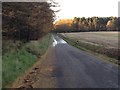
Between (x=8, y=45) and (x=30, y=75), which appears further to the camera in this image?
(x=8, y=45)

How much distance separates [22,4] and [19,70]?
587cm

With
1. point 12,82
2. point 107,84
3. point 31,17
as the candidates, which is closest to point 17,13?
point 31,17

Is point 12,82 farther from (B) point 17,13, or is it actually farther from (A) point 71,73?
(B) point 17,13

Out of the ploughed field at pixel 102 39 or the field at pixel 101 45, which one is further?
the ploughed field at pixel 102 39

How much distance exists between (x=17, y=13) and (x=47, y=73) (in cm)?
575

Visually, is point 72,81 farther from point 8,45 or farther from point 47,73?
point 8,45

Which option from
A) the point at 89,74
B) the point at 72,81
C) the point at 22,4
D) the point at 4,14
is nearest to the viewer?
the point at 72,81

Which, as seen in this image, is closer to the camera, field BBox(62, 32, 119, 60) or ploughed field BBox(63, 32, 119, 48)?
field BBox(62, 32, 119, 60)

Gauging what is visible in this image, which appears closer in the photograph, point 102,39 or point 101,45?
point 101,45

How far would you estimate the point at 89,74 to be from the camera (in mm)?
16250

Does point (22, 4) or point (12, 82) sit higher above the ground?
point (22, 4)

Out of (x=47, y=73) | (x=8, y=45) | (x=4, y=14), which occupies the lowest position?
(x=47, y=73)

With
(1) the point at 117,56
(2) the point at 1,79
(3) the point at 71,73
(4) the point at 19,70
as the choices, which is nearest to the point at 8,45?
(4) the point at 19,70

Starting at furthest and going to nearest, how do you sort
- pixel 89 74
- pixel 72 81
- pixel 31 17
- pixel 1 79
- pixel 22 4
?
pixel 31 17 < pixel 22 4 < pixel 89 74 < pixel 72 81 < pixel 1 79
